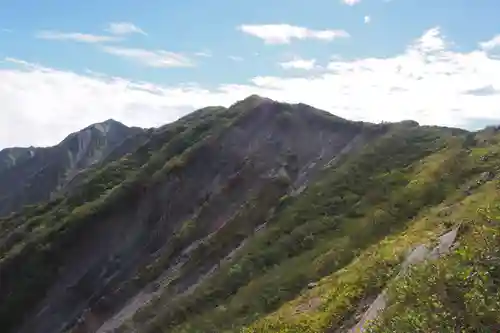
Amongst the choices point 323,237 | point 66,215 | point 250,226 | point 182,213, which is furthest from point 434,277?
point 66,215

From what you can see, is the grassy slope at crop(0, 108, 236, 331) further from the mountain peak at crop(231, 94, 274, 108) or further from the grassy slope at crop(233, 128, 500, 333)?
the grassy slope at crop(233, 128, 500, 333)

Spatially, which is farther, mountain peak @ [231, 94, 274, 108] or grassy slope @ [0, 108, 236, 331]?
mountain peak @ [231, 94, 274, 108]

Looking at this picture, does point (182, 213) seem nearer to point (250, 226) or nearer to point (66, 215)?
point (250, 226)

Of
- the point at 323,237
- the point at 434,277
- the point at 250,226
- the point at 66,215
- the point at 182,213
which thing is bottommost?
the point at 323,237

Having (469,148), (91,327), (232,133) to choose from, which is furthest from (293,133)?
(91,327)

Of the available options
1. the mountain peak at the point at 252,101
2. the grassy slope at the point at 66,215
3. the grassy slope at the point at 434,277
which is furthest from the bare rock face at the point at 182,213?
the grassy slope at the point at 434,277

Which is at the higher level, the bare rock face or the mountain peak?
the mountain peak

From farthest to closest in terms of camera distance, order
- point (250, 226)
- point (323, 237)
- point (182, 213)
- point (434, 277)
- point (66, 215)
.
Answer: point (66, 215) < point (182, 213) < point (250, 226) < point (323, 237) < point (434, 277)

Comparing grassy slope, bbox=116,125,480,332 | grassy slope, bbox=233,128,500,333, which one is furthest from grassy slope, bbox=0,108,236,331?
grassy slope, bbox=233,128,500,333

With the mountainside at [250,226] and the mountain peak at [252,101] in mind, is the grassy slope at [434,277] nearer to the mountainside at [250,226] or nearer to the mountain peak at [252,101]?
the mountainside at [250,226]
